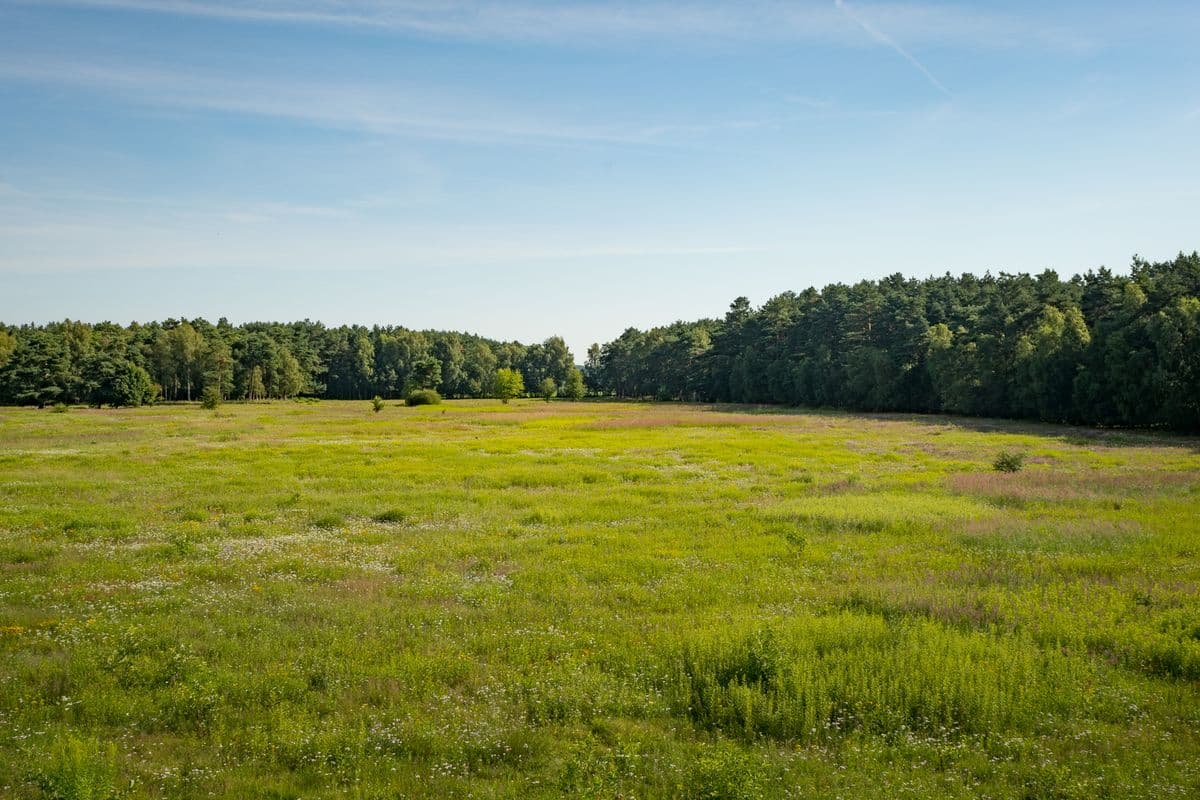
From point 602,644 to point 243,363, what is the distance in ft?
446

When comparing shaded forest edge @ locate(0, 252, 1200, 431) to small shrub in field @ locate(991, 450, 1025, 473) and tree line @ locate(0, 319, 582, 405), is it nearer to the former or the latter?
tree line @ locate(0, 319, 582, 405)

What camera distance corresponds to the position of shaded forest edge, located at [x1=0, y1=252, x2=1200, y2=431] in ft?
188

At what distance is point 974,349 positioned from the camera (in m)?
77.2

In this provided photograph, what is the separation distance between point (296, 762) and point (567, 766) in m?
3.21

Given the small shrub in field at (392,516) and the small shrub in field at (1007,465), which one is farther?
the small shrub in field at (1007,465)

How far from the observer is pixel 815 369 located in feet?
347

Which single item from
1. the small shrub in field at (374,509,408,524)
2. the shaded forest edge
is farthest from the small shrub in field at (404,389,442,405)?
the small shrub in field at (374,509,408,524)

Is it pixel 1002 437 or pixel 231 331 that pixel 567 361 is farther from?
pixel 1002 437

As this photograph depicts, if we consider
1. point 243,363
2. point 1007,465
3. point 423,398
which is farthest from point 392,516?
point 243,363

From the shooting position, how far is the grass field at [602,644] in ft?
25.6

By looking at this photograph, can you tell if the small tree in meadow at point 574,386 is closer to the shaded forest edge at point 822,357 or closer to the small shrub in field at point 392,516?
the shaded forest edge at point 822,357

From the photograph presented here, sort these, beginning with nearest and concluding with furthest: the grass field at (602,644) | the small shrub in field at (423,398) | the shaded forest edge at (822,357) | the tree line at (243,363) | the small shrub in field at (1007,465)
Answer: the grass field at (602,644) → the small shrub in field at (1007,465) → the shaded forest edge at (822,357) → the tree line at (243,363) → the small shrub in field at (423,398)

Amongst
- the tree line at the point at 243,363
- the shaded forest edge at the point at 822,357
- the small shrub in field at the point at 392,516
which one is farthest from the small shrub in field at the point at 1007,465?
the tree line at the point at 243,363

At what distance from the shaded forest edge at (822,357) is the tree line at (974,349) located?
19cm
